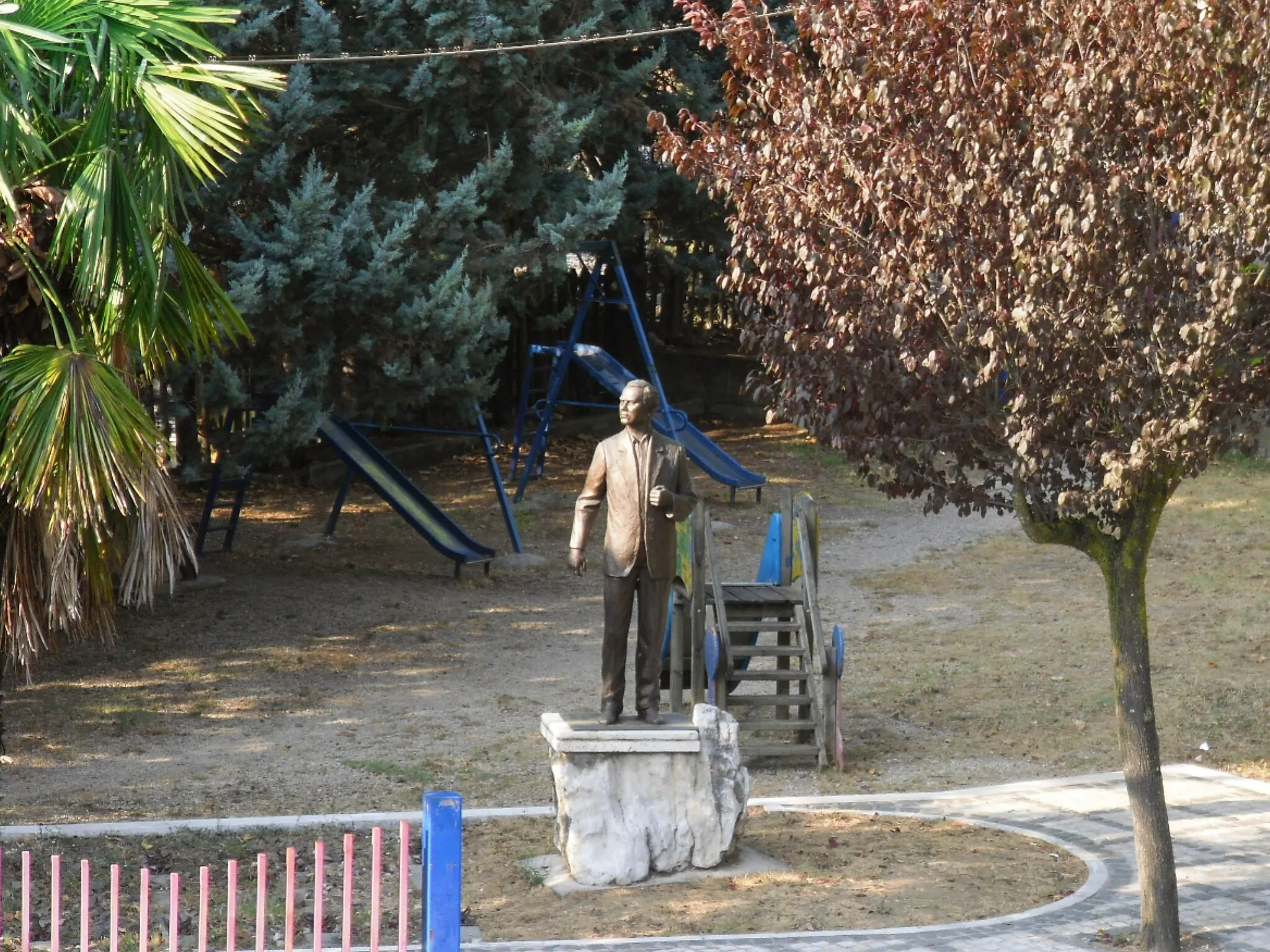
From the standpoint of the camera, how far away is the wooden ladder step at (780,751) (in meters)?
10.6

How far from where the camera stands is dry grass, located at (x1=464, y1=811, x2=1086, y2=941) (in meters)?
7.32

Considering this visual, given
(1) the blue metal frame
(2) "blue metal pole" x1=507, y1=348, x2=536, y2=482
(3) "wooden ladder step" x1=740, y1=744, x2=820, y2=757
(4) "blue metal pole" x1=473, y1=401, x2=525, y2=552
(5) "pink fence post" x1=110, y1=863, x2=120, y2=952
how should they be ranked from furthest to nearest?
1. (2) "blue metal pole" x1=507, y1=348, x2=536, y2=482
2. (4) "blue metal pole" x1=473, y1=401, x2=525, y2=552
3. (1) the blue metal frame
4. (3) "wooden ladder step" x1=740, y1=744, x2=820, y2=757
5. (5) "pink fence post" x1=110, y1=863, x2=120, y2=952

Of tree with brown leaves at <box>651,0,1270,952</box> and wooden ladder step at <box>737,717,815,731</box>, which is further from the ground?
tree with brown leaves at <box>651,0,1270,952</box>

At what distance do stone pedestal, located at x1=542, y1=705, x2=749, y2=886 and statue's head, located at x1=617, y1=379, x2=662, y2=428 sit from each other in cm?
162

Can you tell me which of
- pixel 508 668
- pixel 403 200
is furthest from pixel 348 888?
pixel 403 200

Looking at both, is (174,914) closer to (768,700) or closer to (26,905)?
(26,905)

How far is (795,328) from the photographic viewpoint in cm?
708

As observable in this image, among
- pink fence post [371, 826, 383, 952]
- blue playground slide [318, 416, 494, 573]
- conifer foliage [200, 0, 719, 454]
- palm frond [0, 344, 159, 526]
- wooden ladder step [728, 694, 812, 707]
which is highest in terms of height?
conifer foliage [200, 0, 719, 454]

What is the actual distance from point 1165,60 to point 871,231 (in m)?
1.48

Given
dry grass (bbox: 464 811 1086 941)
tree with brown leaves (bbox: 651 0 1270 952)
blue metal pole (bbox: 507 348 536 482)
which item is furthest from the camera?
blue metal pole (bbox: 507 348 536 482)

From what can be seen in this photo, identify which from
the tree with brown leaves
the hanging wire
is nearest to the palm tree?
the tree with brown leaves

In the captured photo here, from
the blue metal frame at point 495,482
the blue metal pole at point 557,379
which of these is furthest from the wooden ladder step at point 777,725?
the blue metal pole at point 557,379

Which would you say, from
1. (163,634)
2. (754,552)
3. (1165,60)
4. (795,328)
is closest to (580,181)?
(754,552)

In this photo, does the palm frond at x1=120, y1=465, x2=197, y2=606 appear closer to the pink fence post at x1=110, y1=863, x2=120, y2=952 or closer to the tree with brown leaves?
the pink fence post at x1=110, y1=863, x2=120, y2=952
